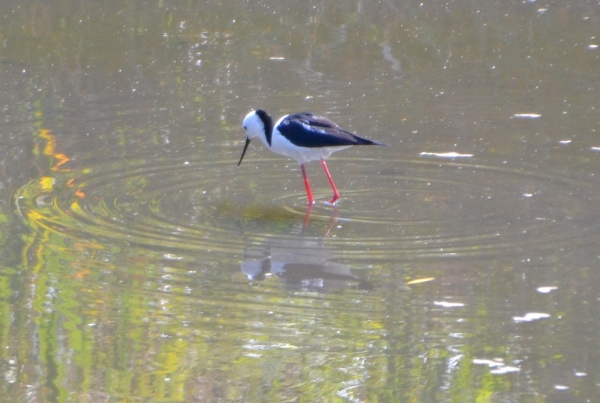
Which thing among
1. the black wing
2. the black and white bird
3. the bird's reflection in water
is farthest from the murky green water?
the black wing

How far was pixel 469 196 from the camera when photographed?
6914mm

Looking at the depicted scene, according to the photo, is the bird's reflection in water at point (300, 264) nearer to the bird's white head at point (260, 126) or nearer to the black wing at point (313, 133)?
the black wing at point (313, 133)

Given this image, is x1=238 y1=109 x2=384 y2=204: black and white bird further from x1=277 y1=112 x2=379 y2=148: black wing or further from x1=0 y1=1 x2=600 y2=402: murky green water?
x1=0 y1=1 x2=600 y2=402: murky green water

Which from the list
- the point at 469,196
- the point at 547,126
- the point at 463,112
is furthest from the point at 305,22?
the point at 469,196

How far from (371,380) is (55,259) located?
230cm

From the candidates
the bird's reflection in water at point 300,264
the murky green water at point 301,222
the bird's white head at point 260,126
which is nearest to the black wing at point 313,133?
the bird's white head at point 260,126

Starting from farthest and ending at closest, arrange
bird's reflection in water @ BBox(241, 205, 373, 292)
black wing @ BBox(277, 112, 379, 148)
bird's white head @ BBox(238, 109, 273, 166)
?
1. bird's white head @ BBox(238, 109, 273, 166)
2. black wing @ BBox(277, 112, 379, 148)
3. bird's reflection in water @ BBox(241, 205, 373, 292)

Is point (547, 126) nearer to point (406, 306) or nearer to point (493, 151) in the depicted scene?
point (493, 151)

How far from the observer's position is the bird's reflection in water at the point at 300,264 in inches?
219

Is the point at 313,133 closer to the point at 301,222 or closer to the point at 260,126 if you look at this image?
the point at 260,126

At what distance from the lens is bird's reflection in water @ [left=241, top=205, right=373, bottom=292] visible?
18.3ft

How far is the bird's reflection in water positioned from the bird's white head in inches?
56.3

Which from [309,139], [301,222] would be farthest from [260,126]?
[301,222]

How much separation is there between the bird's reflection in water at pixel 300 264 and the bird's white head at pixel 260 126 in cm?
143
